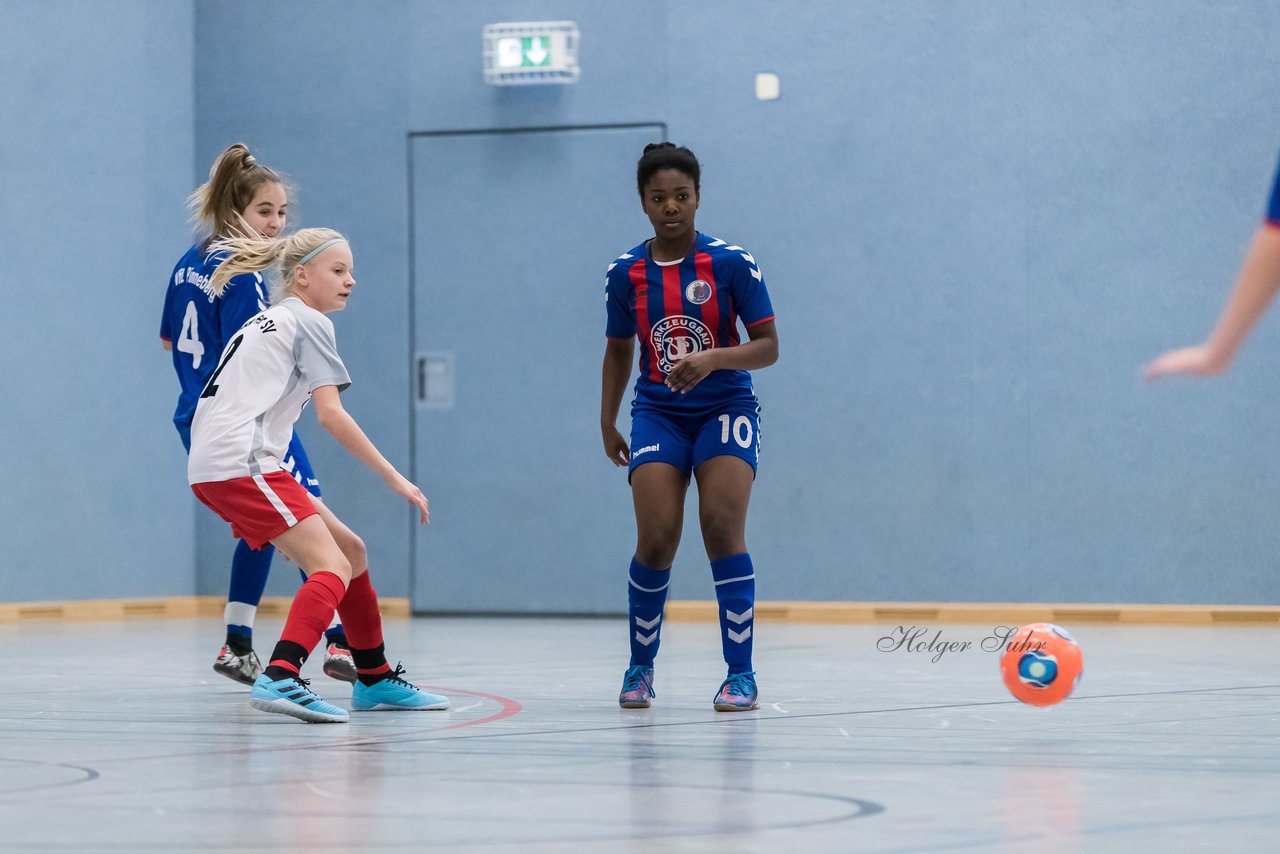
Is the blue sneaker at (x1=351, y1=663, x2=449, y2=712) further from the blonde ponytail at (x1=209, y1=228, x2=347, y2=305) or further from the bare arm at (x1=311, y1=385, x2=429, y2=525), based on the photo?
the blonde ponytail at (x1=209, y1=228, x2=347, y2=305)

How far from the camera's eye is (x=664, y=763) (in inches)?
148

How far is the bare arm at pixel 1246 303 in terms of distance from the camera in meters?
1.88

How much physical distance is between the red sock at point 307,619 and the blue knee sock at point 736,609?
1.13 metres

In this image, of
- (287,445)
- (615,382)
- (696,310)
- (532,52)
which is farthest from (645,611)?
(532,52)

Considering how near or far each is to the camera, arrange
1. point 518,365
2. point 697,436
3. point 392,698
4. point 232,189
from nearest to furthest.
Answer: point 392,698 < point 697,436 < point 232,189 < point 518,365

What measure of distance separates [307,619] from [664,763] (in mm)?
1249

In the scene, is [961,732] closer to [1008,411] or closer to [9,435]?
[1008,411]

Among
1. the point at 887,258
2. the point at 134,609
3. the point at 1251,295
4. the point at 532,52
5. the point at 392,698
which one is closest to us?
the point at 1251,295

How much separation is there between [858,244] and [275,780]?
249 inches

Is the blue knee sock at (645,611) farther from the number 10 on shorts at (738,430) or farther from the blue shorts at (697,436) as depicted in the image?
the number 10 on shorts at (738,430)

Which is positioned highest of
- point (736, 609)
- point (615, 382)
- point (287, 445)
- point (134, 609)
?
point (615, 382)

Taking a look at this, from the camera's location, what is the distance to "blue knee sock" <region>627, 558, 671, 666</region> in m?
5.12

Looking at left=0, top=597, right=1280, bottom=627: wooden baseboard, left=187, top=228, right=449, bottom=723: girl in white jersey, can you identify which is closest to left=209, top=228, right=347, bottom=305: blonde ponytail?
left=187, top=228, right=449, bottom=723: girl in white jersey

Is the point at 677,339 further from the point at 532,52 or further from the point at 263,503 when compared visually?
the point at 532,52
